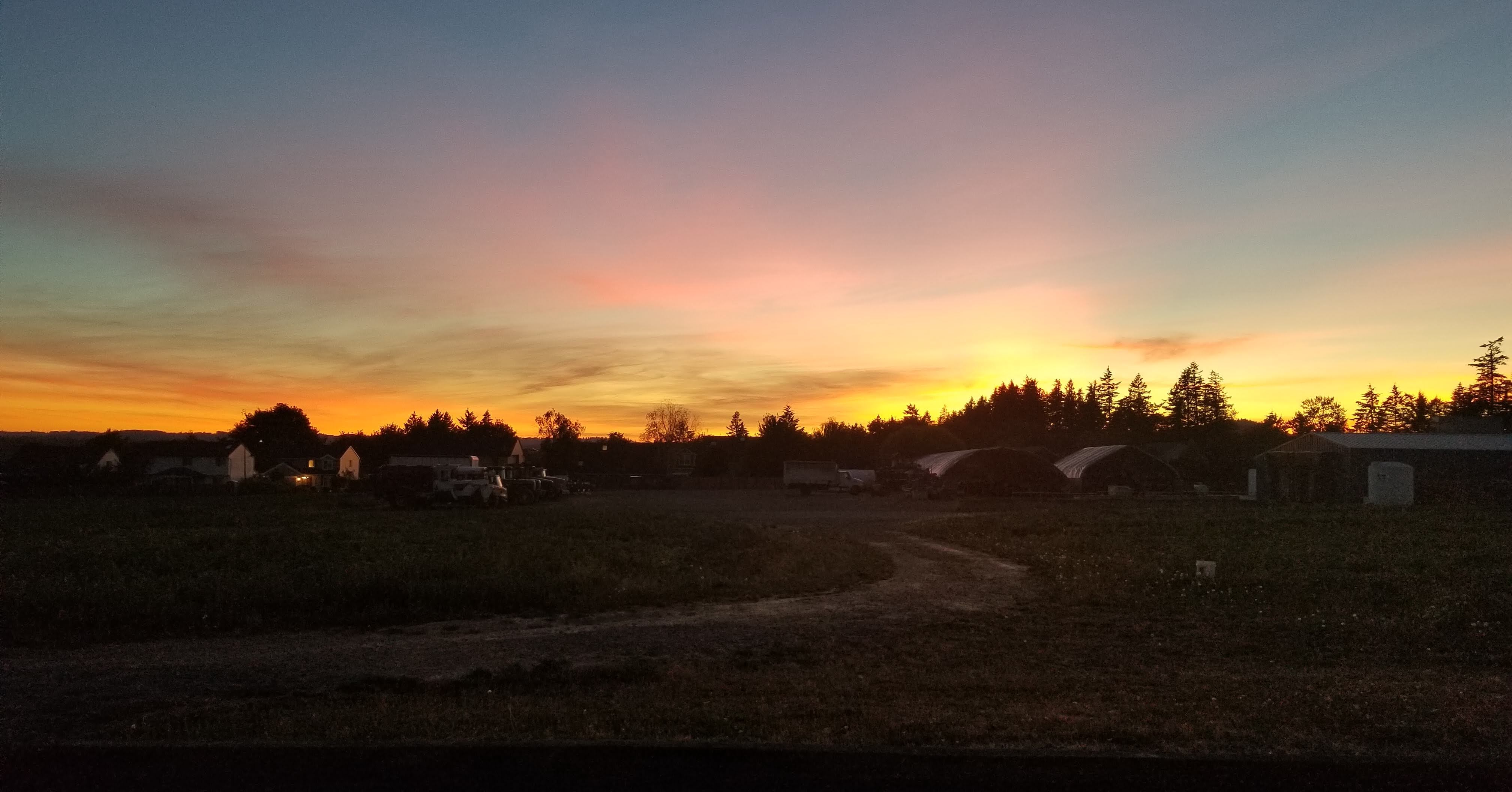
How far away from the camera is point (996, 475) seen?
6088cm

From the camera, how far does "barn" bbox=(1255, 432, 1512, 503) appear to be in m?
45.7

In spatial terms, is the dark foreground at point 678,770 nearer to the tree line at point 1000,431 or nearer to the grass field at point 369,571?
the grass field at point 369,571

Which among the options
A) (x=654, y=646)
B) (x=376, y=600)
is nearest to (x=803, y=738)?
(x=654, y=646)

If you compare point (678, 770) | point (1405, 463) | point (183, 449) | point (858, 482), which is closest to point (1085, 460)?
point (858, 482)

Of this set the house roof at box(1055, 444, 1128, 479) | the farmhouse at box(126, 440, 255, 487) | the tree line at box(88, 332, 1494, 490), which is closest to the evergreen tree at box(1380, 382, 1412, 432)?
the tree line at box(88, 332, 1494, 490)

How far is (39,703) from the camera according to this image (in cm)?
816

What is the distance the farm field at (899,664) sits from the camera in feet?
21.8

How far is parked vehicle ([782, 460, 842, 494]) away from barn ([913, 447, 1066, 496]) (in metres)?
11.8

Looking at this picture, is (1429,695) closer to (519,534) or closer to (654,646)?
(654,646)

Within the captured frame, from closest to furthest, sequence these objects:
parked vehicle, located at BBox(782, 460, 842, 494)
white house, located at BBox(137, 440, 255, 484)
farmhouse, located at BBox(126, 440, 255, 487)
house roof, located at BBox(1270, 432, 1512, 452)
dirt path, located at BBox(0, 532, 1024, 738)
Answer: dirt path, located at BBox(0, 532, 1024, 738) → house roof, located at BBox(1270, 432, 1512, 452) → parked vehicle, located at BBox(782, 460, 842, 494) → farmhouse, located at BBox(126, 440, 255, 487) → white house, located at BBox(137, 440, 255, 484)

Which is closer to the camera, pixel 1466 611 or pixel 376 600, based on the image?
pixel 1466 611

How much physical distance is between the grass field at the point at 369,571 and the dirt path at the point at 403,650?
88cm

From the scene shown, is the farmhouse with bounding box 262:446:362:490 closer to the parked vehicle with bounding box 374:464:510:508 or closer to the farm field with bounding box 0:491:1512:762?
the parked vehicle with bounding box 374:464:510:508

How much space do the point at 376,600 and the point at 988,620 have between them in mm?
9047
